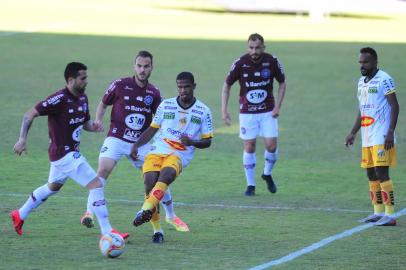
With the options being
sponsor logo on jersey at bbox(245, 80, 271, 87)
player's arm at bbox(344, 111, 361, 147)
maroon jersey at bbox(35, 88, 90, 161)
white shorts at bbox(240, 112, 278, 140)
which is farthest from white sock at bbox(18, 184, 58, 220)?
sponsor logo on jersey at bbox(245, 80, 271, 87)

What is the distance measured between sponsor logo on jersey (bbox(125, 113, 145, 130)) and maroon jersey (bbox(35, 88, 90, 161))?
1587 millimetres

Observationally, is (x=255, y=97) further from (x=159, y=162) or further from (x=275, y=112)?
(x=159, y=162)

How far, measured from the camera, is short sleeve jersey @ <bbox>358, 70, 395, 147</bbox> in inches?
563

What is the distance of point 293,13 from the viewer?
55.7 metres

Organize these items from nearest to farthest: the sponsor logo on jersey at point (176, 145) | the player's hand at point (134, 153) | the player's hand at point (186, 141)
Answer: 1. the player's hand at point (186, 141)
2. the sponsor logo on jersey at point (176, 145)
3. the player's hand at point (134, 153)

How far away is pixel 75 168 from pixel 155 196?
100 cm

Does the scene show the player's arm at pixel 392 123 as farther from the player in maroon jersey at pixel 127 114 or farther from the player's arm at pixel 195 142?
the player in maroon jersey at pixel 127 114

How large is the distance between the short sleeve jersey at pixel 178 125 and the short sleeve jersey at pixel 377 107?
2.39 metres

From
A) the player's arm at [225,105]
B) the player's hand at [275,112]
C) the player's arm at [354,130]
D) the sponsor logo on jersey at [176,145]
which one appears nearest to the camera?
the sponsor logo on jersey at [176,145]

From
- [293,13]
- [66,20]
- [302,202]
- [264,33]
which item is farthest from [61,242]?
[293,13]

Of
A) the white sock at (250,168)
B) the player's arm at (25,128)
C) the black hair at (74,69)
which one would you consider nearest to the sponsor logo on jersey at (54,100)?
the player's arm at (25,128)

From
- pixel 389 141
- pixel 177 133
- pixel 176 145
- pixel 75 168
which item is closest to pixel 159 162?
pixel 176 145

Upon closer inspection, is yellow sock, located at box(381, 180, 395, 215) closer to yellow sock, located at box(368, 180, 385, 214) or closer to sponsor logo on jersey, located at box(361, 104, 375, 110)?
yellow sock, located at box(368, 180, 385, 214)

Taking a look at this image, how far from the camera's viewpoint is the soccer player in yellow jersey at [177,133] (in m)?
13.1
